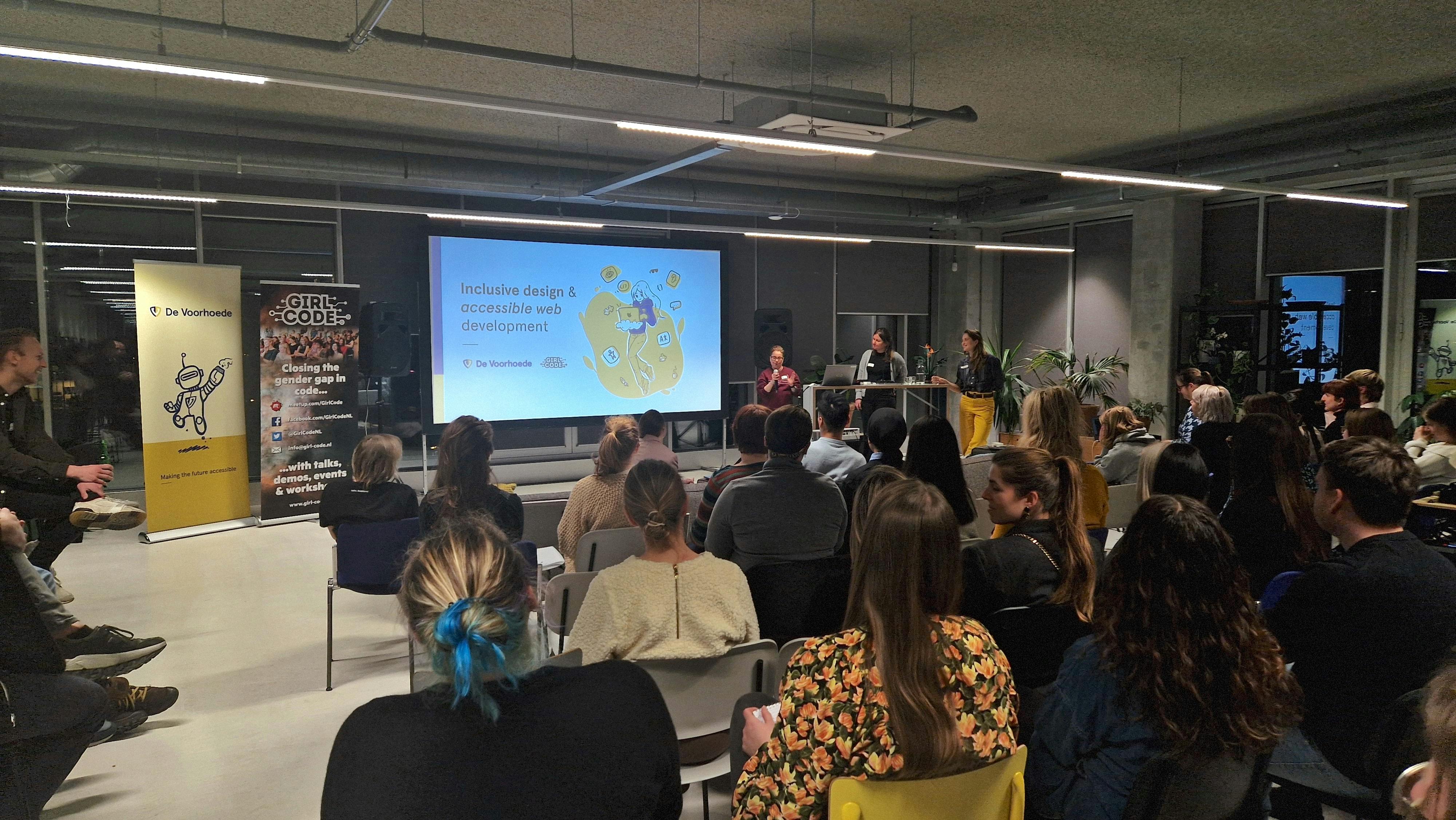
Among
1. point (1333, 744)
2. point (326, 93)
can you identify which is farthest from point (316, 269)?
point (1333, 744)

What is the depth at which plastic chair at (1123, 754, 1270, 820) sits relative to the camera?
1.54 m

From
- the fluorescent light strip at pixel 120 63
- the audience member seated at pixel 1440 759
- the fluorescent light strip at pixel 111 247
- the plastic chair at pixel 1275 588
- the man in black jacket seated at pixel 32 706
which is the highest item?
the fluorescent light strip at pixel 120 63

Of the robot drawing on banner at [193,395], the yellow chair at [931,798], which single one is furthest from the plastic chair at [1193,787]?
the robot drawing on banner at [193,395]

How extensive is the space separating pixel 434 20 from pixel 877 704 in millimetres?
5063

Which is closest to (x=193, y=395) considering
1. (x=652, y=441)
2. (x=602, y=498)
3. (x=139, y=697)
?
(x=139, y=697)

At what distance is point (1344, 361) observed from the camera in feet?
27.0

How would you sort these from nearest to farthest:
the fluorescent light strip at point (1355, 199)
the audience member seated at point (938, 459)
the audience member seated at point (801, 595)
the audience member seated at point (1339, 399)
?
the audience member seated at point (801, 595) → the audience member seated at point (938, 459) → the audience member seated at point (1339, 399) → the fluorescent light strip at point (1355, 199)

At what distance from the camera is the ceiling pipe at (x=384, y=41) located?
403cm

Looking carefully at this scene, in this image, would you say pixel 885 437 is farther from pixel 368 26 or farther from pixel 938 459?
pixel 368 26

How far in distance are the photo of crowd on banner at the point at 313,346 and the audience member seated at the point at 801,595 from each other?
662 centimetres

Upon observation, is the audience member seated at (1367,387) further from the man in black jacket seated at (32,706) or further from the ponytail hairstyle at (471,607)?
the man in black jacket seated at (32,706)

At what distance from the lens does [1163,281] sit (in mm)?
9328

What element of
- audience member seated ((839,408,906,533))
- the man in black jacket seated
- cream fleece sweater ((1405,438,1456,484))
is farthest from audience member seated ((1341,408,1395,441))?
the man in black jacket seated

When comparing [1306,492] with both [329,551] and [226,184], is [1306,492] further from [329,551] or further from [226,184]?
[226,184]
